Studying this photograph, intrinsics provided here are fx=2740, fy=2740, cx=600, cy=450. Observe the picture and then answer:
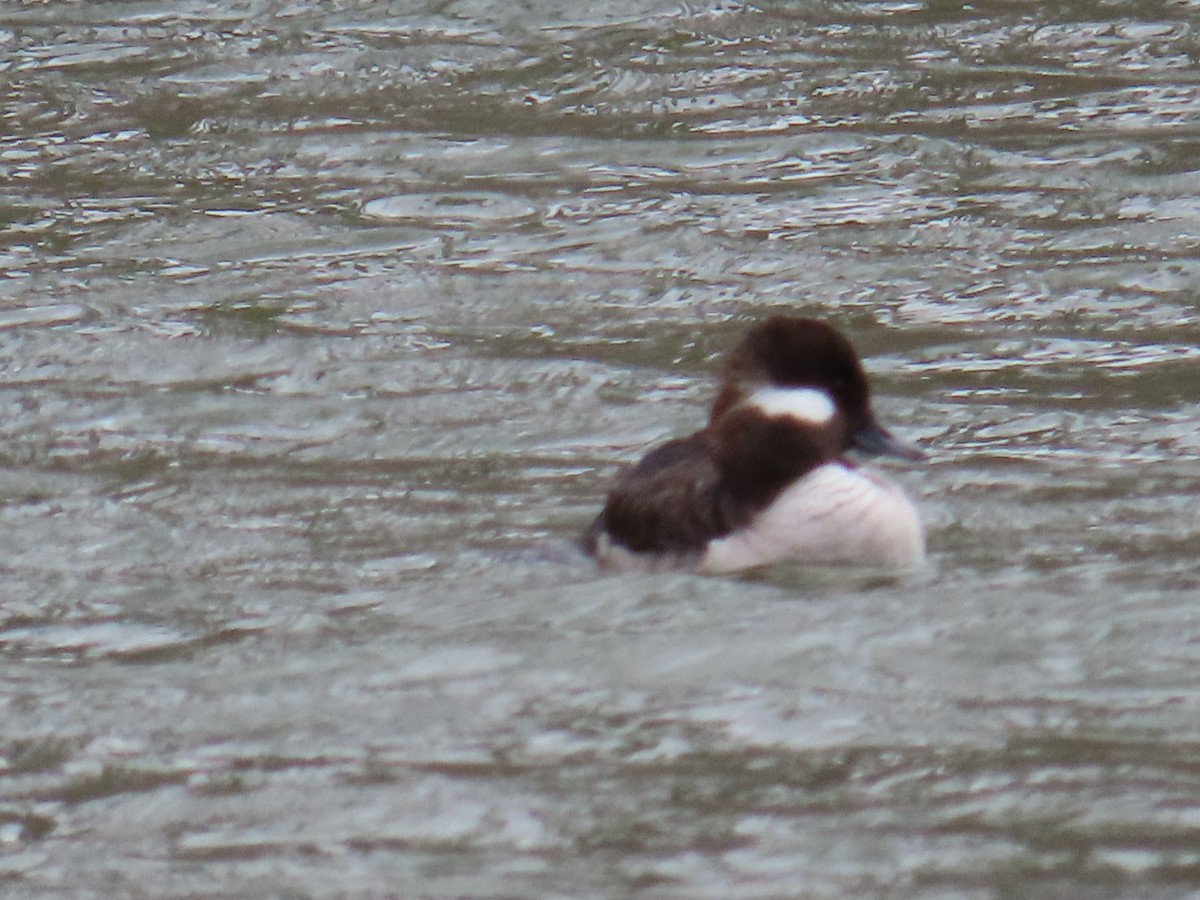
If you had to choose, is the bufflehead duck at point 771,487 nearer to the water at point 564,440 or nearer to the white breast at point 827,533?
the white breast at point 827,533

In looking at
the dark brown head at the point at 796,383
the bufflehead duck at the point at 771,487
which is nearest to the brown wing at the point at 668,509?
the bufflehead duck at the point at 771,487

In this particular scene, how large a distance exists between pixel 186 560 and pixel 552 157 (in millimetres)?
5588

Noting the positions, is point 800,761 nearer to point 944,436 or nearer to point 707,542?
point 707,542

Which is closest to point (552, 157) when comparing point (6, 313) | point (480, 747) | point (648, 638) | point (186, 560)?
point (6, 313)

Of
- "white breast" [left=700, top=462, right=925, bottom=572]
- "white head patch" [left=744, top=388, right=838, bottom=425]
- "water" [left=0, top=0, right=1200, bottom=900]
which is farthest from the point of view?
"white head patch" [left=744, top=388, right=838, bottom=425]

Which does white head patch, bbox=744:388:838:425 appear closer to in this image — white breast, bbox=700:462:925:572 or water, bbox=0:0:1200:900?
white breast, bbox=700:462:925:572

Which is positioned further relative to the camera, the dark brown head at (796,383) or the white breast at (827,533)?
the dark brown head at (796,383)

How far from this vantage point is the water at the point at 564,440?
6059mm

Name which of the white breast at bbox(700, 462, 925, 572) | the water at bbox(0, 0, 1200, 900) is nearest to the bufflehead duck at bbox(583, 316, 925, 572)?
the white breast at bbox(700, 462, 925, 572)

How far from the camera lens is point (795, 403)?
8.09m

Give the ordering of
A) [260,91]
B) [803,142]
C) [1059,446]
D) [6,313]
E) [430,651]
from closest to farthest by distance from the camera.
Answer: [430,651]
[1059,446]
[6,313]
[803,142]
[260,91]

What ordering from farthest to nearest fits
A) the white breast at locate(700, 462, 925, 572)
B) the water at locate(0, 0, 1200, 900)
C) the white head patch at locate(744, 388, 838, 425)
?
the white head patch at locate(744, 388, 838, 425) → the white breast at locate(700, 462, 925, 572) → the water at locate(0, 0, 1200, 900)

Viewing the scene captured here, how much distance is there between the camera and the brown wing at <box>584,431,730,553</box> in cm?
795

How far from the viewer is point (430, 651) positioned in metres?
7.27
